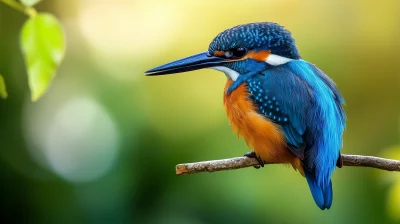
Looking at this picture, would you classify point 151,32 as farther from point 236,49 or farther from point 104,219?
point 236,49

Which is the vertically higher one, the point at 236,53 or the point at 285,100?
the point at 236,53

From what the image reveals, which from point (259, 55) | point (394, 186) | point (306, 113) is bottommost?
point (394, 186)

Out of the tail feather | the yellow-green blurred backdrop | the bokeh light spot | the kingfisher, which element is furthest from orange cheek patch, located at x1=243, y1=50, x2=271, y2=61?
the bokeh light spot

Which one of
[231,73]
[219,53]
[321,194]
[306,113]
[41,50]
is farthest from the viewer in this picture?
[231,73]

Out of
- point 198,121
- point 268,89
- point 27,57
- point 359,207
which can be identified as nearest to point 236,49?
point 268,89

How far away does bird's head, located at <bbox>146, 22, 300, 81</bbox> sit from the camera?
168 centimetres

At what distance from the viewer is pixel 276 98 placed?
1704mm

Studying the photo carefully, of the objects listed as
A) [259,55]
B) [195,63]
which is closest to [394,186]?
[259,55]

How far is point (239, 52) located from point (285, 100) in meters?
0.19

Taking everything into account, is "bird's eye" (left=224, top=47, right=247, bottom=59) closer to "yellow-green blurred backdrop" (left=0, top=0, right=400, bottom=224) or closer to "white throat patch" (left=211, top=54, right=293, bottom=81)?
"white throat patch" (left=211, top=54, right=293, bottom=81)

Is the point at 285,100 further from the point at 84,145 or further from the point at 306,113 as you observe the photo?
the point at 84,145

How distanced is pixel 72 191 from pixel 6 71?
2.62 ft

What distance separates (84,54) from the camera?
13.2 feet

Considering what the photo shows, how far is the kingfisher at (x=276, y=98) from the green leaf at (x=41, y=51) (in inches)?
20.3
